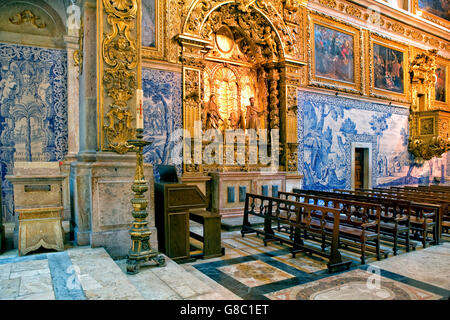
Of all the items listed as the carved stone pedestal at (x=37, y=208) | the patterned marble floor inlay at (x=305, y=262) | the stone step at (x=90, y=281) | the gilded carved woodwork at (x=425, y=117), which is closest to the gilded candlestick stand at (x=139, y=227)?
the stone step at (x=90, y=281)

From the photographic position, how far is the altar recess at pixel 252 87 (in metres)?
8.83

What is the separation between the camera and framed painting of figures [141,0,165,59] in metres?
7.64

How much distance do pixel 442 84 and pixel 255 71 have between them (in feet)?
35.9

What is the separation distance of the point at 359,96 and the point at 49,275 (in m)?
11.7

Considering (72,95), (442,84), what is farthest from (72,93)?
(442,84)

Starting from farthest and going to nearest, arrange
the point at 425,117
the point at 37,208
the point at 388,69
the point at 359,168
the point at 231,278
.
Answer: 1. the point at 425,117
2. the point at 388,69
3. the point at 359,168
4. the point at 231,278
5. the point at 37,208

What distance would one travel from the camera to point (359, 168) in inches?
482

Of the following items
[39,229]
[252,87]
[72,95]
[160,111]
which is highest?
[252,87]

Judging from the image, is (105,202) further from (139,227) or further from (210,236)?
(210,236)

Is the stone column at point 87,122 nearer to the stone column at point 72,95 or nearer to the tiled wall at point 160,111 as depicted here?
the tiled wall at point 160,111

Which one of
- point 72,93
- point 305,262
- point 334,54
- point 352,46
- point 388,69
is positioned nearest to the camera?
point 305,262

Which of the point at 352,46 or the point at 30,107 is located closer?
the point at 30,107

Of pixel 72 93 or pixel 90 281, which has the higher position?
pixel 72 93

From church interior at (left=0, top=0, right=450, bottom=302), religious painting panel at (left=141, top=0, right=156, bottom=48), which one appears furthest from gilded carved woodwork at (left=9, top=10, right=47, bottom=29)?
religious painting panel at (left=141, top=0, right=156, bottom=48)
